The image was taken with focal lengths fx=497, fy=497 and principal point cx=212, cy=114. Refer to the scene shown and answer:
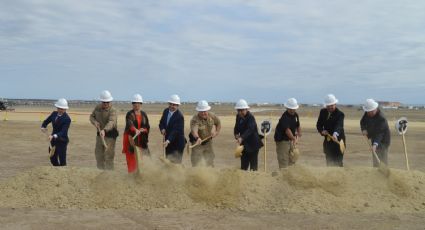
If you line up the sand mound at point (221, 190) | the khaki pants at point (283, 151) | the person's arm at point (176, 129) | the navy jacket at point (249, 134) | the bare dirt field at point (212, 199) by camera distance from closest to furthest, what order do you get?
1. the bare dirt field at point (212, 199)
2. the sand mound at point (221, 190)
3. the person's arm at point (176, 129)
4. the navy jacket at point (249, 134)
5. the khaki pants at point (283, 151)

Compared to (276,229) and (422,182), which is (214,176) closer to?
(276,229)

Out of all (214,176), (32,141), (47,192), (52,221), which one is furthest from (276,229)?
(32,141)

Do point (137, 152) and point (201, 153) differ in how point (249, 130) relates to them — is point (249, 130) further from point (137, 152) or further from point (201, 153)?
point (137, 152)

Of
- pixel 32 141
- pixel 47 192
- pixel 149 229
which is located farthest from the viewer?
pixel 32 141

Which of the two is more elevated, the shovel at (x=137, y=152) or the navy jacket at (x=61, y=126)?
the navy jacket at (x=61, y=126)

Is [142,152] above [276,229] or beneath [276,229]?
above

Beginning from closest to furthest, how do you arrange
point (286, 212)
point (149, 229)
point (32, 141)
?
point (149, 229)
point (286, 212)
point (32, 141)

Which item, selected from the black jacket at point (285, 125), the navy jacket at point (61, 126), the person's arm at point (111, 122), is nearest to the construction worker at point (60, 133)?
the navy jacket at point (61, 126)

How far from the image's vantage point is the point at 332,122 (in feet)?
31.9

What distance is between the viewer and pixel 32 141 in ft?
69.7

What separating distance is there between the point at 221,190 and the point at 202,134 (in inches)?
64.3

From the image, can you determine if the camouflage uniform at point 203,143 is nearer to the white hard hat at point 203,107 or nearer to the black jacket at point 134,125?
the white hard hat at point 203,107

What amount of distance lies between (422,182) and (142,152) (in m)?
5.13

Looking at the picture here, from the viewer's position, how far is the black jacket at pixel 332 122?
9562 mm
